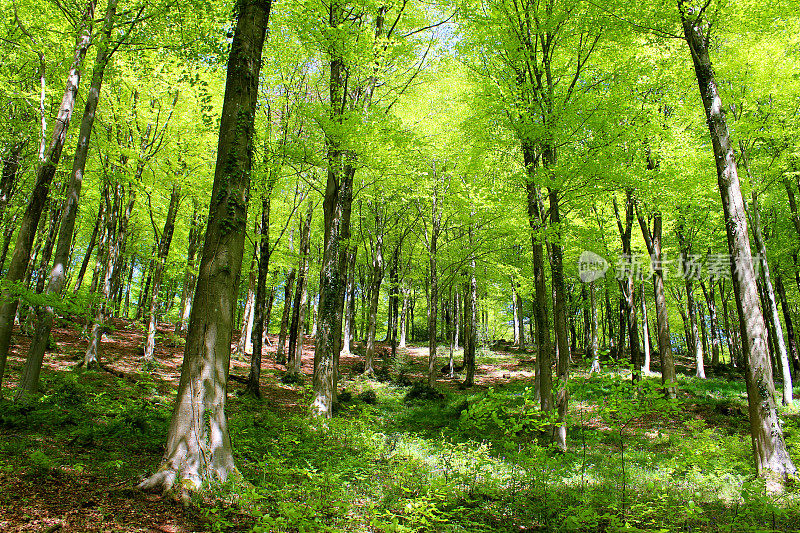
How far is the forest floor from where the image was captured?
143 inches

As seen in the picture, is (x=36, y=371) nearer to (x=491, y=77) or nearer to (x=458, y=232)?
(x=491, y=77)

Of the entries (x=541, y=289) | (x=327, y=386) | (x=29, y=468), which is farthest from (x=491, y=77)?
(x=29, y=468)

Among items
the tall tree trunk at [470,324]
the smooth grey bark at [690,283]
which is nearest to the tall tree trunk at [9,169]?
the tall tree trunk at [470,324]

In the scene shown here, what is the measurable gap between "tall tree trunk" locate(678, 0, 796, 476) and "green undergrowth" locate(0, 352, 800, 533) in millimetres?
594

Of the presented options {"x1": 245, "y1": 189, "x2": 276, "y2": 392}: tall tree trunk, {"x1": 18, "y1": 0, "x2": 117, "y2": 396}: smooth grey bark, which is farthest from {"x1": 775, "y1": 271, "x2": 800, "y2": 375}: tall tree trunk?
{"x1": 18, "y1": 0, "x2": 117, "y2": 396}: smooth grey bark

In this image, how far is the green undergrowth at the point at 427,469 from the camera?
13.0 feet

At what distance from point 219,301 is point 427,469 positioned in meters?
3.94

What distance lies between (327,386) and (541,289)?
18.5 ft

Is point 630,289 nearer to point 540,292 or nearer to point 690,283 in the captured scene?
point 540,292

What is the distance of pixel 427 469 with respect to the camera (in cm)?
600

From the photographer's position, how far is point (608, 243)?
18.5 metres

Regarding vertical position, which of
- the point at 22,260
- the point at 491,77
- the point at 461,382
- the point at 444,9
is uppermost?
the point at 444,9

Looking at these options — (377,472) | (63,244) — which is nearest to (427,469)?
(377,472)

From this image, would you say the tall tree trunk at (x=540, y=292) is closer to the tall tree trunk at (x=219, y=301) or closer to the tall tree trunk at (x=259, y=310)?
the tall tree trunk at (x=219, y=301)
